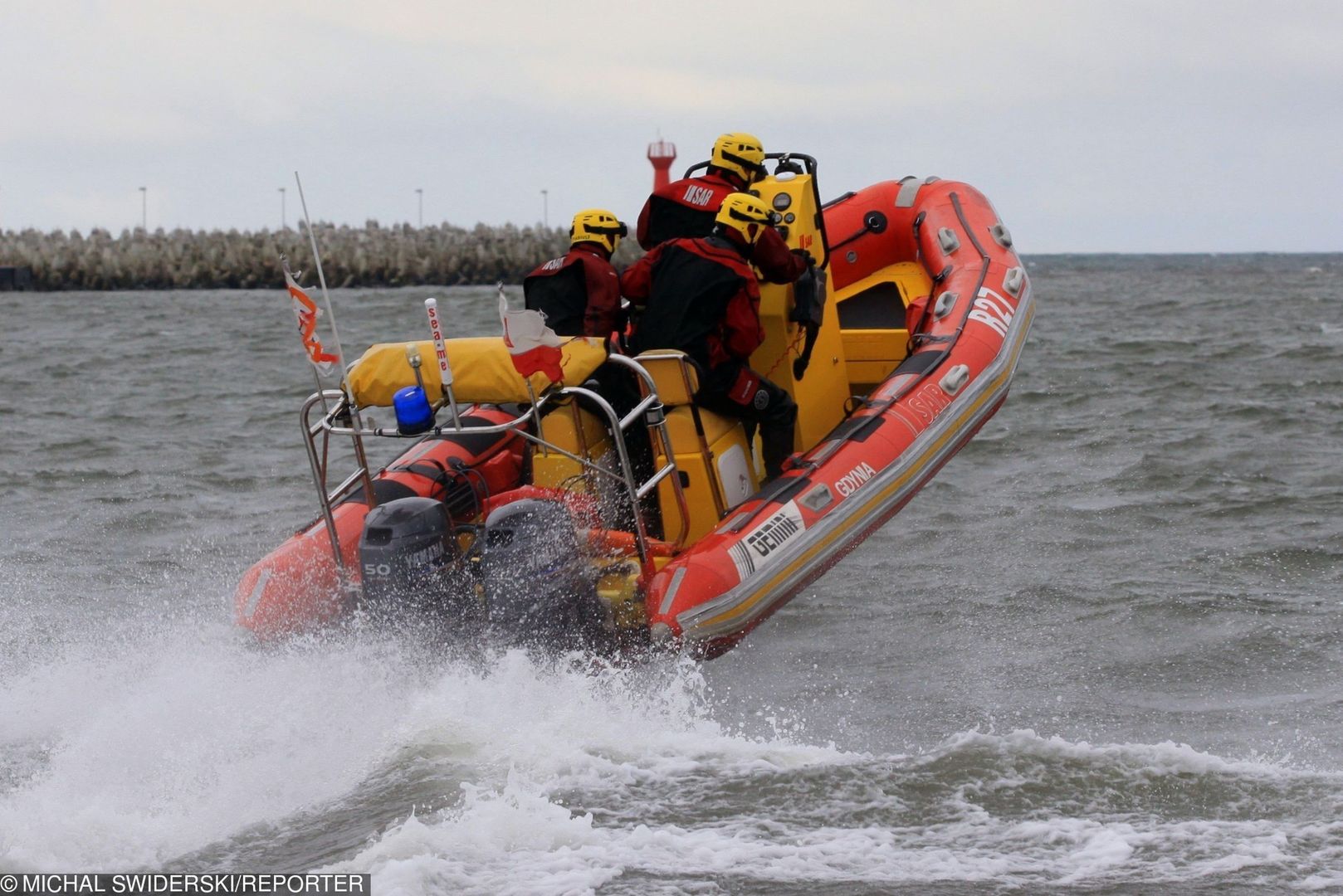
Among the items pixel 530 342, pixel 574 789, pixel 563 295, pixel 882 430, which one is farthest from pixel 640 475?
pixel 574 789

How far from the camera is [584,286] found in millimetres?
5594

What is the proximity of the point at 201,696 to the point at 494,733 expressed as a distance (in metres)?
0.87

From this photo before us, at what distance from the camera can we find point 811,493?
5398 millimetres

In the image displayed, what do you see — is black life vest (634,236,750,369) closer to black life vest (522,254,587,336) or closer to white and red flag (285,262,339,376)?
black life vest (522,254,587,336)

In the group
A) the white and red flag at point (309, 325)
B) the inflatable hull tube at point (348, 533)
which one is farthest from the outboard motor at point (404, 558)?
the white and red flag at point (309, 325)

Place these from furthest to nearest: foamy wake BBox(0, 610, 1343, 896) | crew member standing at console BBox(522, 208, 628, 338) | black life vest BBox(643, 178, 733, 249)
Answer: black life vest BBox(643, 178, 733, 249) → crew member standing at console BBox(522, 208, 628, 338) → foamy wake BBox(0, 610, 1343, 896)

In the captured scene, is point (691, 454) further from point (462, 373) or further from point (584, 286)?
point (462, 373)

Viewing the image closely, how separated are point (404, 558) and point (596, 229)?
1650 mm

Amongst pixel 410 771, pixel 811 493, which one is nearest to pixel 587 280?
pixel 811 493

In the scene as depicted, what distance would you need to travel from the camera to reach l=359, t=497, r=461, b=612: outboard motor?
4551 millimetres

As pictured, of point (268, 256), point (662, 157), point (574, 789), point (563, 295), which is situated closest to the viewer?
point (574, 789)

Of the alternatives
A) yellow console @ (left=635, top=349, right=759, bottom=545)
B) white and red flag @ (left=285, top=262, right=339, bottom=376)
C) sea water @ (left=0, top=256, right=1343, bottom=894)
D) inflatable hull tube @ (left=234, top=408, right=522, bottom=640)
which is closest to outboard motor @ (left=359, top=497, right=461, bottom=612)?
sea water @ (left=0, top=256, right=1343, bottom=894)

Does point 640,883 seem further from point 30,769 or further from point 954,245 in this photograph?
point 954,245

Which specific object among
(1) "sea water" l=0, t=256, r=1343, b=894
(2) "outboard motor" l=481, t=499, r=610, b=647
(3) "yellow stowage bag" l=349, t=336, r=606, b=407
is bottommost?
(1) "sea water" l=0, t=256, r=1343, b=894
